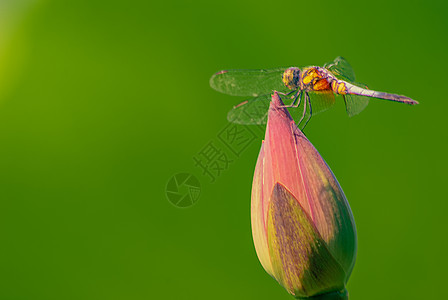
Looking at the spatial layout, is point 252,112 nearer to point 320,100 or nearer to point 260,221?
point 320,100

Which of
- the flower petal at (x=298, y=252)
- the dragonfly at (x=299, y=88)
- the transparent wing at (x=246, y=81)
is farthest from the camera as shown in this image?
the transparent wing at (x=246, y=81)

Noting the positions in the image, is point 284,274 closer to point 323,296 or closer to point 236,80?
point 323,296

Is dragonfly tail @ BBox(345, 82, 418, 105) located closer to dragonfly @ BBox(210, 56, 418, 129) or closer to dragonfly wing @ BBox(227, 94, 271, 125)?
dragonfly @ BBox(210, 56, 418, 129)

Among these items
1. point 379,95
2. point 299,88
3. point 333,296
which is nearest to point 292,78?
point 299,88

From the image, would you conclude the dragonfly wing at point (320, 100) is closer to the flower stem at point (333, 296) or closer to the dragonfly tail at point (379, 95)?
the dragonfly tail at point (379, 95)

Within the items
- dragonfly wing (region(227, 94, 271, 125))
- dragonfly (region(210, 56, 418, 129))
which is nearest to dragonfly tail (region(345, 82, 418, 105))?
dragonfly (region(210, 56, 418, 129))

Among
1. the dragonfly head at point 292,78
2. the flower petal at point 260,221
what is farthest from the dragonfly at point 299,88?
the flower petal at point 260,221
